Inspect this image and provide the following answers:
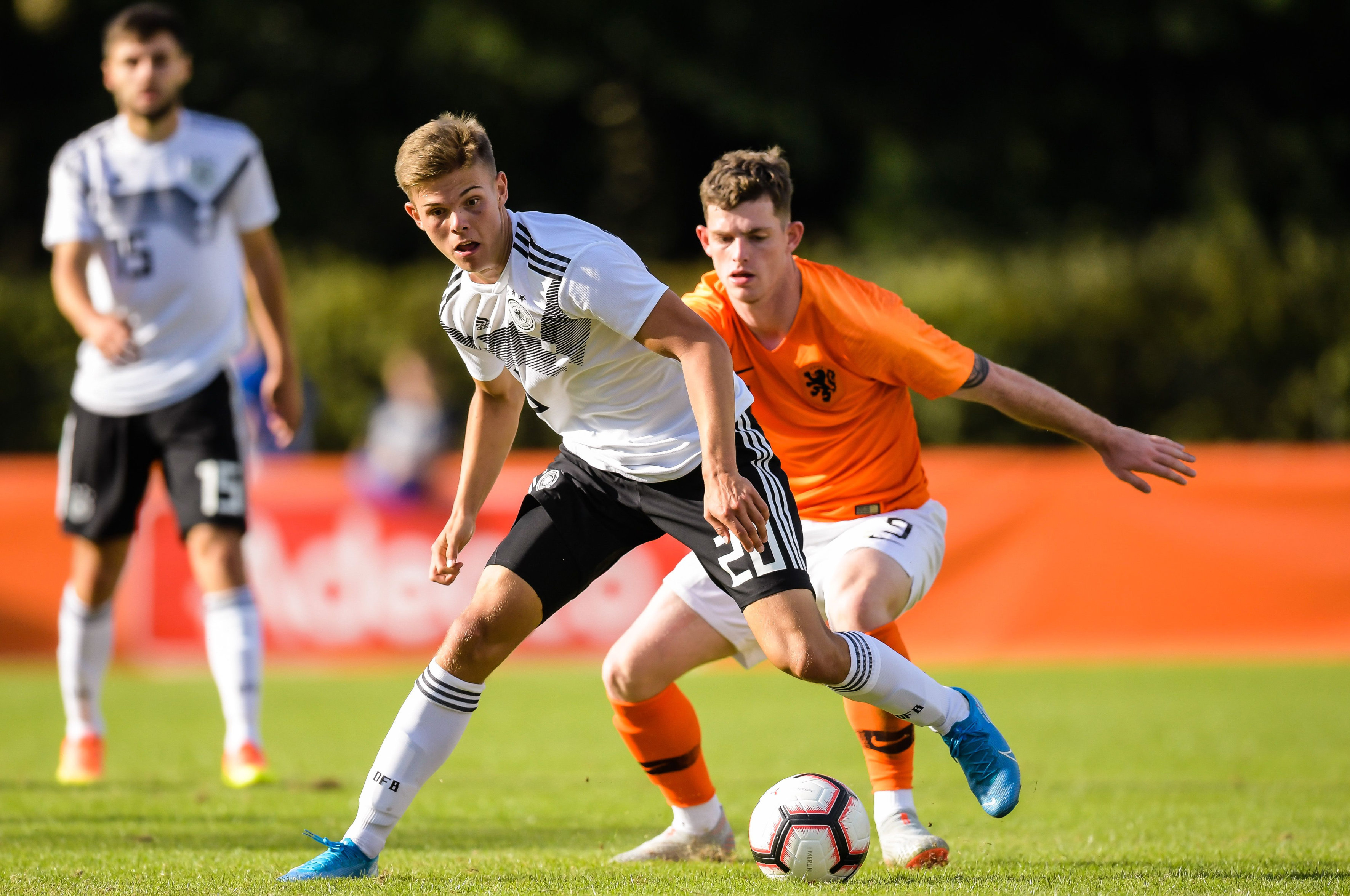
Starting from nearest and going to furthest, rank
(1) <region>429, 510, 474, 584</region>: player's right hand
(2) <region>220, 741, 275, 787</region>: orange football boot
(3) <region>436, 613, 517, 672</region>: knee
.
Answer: (3) <region>436, 613, 517, 672</region>: knee, (1) <region>429, 510, 474, 584</region>: player's right hand, (2) <region>220, 741, 275, 787</region>: orange football boot

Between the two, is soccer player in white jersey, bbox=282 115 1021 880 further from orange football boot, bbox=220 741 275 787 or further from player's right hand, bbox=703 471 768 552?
orange football boot, bbox=220 741 275 787

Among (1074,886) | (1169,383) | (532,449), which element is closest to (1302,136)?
(1169,383)

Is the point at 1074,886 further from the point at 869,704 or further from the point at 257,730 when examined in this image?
the point at 257,730

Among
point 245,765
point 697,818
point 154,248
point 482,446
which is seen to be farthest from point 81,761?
point 697,818

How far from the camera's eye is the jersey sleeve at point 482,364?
439 centimetres

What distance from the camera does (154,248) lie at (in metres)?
6.36

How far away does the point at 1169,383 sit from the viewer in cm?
1534

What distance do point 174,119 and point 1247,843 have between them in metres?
5.15

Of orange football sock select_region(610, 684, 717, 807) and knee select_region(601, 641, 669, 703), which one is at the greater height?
knee select_region(601, 641, 669, 703)

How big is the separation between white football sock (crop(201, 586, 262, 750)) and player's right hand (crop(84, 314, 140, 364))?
106 cm

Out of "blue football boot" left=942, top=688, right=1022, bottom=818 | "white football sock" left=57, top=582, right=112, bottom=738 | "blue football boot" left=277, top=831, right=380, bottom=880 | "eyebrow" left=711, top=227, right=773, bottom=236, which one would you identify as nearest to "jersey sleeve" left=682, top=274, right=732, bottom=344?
"eyebrow" left=711, top=227, right=773, bottom=236

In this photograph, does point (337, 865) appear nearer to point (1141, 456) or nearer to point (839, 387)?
point (839, 387)

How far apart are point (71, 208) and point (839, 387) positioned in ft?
11.4

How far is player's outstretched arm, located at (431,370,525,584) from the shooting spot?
4.55m
